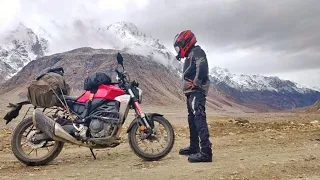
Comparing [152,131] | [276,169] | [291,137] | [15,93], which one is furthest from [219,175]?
[15,93]

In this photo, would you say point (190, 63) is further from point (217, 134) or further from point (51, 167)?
point (217, 134)

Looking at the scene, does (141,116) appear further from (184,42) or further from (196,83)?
(184,42)

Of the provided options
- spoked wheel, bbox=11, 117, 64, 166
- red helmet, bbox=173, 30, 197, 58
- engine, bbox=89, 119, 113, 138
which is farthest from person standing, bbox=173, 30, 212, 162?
spoked wheel, bbox=11, 117, 64, 166

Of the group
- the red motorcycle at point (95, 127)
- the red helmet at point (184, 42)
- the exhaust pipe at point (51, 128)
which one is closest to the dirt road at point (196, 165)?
the red motorcycle at point (95, 127)

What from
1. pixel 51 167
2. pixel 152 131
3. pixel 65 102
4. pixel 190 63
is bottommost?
pixel 51 167

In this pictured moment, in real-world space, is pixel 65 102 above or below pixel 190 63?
below

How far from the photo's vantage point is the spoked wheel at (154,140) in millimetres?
8405

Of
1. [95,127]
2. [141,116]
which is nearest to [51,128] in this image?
[95,127]

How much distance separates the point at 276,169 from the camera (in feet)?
22.9

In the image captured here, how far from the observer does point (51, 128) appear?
810 cm

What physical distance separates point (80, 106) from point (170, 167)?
2136 mm

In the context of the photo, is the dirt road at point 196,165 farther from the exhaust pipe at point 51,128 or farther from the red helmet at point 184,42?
the red helmet at point 184,42

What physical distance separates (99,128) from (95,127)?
0.08 meters

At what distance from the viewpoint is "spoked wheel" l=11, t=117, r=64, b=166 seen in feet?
27.1
